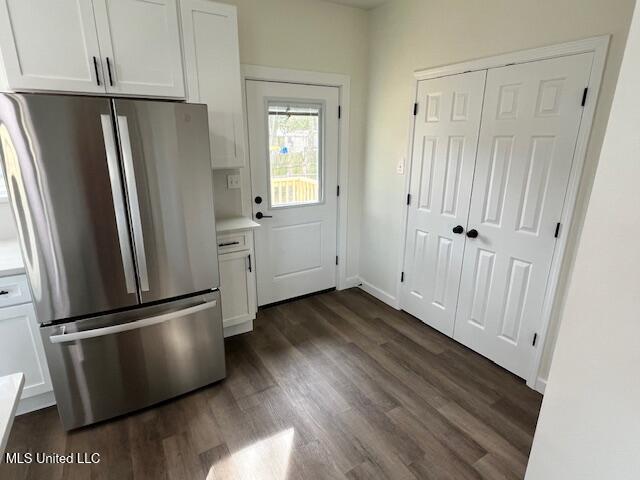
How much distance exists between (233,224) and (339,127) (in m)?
1.43

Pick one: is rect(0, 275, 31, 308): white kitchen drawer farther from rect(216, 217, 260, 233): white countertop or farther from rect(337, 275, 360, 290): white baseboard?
rect(337, 275, 360, 290): white baseboard

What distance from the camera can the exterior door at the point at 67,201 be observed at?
1509 mm

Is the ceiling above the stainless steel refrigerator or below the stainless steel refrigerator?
above

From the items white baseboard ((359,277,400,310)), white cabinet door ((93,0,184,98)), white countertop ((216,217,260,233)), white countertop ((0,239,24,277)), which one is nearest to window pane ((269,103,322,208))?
white countertop ((216,217,260,233))

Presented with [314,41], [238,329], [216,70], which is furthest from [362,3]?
[238,329]

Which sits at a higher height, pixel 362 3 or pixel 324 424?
pixel 362 3

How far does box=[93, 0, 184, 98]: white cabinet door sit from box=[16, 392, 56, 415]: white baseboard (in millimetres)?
1828

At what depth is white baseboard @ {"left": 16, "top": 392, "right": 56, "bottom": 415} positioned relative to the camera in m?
1.99

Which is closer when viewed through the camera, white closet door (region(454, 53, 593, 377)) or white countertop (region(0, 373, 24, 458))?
white countertop (region(0, 373, 24, 458))

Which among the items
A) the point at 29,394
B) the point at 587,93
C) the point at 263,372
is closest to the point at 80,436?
the point at 29,394

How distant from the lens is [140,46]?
6.41ft

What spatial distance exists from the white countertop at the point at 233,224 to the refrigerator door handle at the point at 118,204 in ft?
2.28

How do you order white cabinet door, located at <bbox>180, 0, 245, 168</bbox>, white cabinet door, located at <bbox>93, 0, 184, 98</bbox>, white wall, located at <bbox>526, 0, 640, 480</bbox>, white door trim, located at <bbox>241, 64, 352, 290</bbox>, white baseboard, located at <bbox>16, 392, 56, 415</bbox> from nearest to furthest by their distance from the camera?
white wall, located at <bbox>526, 0, 640, 480</bbox> < white cabinet door, located at <bbox>93, 0, 184, 98</bbox> < white baseboard, located at <bbox>16, 392, 56, 415</bbox> < white cabinet door, located at <bbox>180, 0, 245, 168</bbox> < white door trim, located at <bbox>241, 64, 352, 290</bbox>

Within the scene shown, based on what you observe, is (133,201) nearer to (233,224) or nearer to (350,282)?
(233,224)
